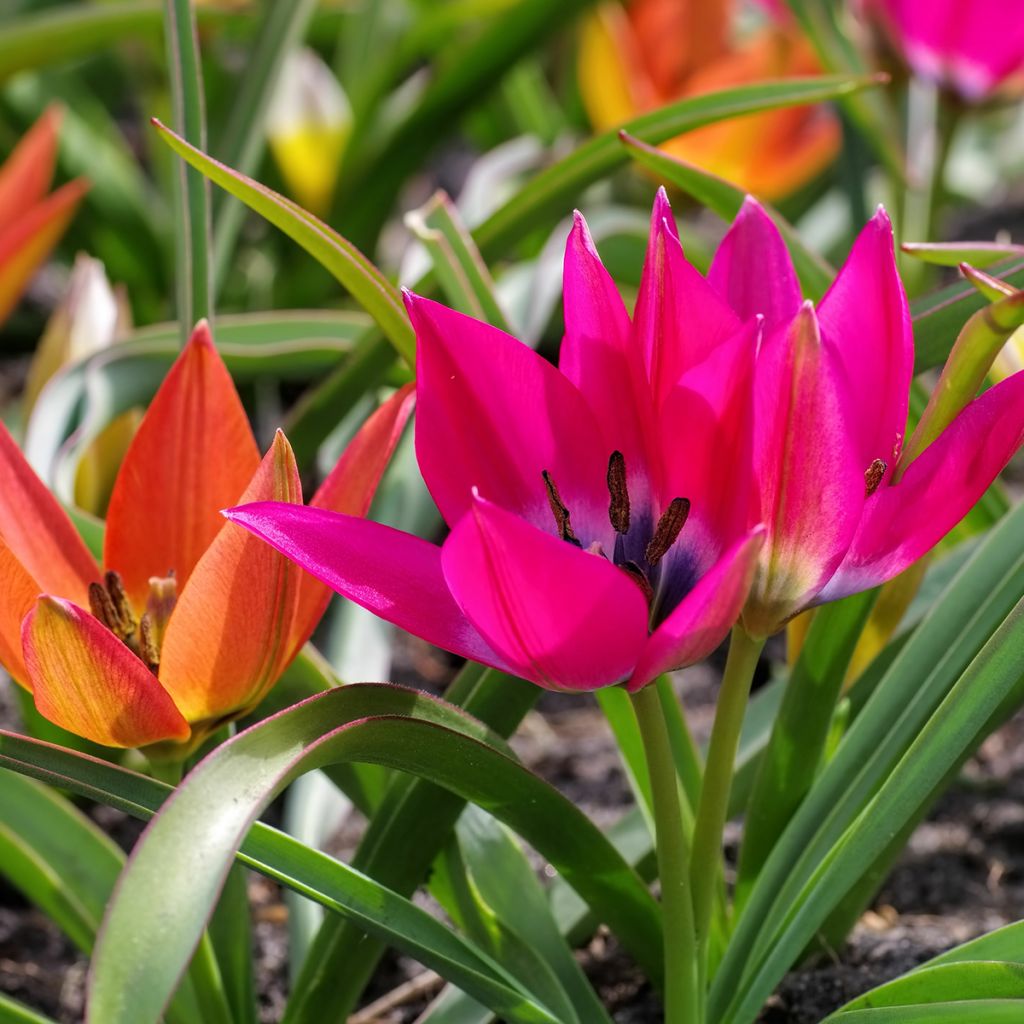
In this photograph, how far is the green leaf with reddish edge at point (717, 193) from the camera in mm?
767

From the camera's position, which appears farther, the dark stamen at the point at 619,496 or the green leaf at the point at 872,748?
the green leaf at the point at 872,748

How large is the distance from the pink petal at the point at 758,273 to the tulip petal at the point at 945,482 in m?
0.12

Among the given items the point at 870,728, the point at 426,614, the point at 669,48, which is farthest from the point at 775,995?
the point at 669,48

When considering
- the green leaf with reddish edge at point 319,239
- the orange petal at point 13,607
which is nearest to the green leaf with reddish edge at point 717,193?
the green leaf with reddish edge at point 319,239

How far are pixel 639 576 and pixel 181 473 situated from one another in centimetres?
26

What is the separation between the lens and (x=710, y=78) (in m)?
1.72

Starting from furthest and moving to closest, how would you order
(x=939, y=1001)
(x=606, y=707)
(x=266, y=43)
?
(x=266, y=43), (x=606, y=707), (x=939, y=1001)

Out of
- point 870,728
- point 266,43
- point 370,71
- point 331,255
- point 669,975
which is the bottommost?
point 669,975

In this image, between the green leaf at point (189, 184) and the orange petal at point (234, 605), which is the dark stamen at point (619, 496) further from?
the green leaf at point (189, 184)

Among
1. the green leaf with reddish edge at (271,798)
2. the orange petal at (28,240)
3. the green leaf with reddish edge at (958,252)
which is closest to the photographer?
the green leaf with reddish edge at (271,798)

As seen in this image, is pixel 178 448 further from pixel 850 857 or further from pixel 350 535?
pixel 850 857

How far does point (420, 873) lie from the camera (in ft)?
2.32

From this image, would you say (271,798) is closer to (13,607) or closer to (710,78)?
(13,607)

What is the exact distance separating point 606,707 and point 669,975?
155 mm
